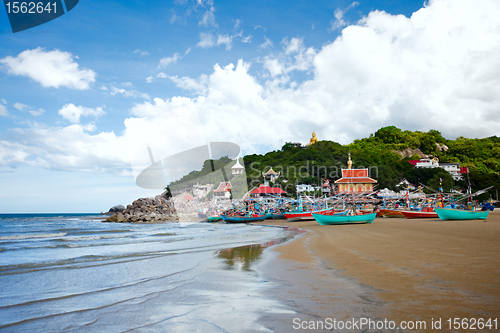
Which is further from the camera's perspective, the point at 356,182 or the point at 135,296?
the point at 356,182

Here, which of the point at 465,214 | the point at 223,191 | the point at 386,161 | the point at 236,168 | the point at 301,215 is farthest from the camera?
the point at 236,168

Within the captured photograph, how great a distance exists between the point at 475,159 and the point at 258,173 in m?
75.5

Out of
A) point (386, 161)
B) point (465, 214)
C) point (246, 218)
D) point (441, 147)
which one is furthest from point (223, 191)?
point (441, 147)

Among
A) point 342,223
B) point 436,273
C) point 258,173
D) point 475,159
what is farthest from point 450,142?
point 436,273

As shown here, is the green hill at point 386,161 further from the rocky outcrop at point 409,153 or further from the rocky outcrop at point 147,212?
the rocky outcrop at point 147,212

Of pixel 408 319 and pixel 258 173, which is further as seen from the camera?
pixel 258 173

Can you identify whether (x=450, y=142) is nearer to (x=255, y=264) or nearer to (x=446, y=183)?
(x=446, y=183)

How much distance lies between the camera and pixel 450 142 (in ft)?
391

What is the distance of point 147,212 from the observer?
59281 mm

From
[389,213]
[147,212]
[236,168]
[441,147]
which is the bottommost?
[389,213]

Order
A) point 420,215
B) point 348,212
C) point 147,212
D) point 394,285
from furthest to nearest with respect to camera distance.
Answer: point 147,212, point 420,215, point 348,212, point 394,285

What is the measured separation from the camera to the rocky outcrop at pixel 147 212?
52875 millimetres

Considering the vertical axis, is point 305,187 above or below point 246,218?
above

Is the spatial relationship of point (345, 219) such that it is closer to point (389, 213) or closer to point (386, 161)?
point (389, 213)
